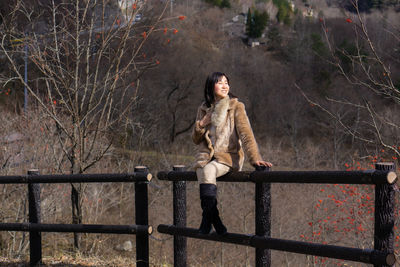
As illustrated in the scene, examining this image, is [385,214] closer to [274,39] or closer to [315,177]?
[315,177]

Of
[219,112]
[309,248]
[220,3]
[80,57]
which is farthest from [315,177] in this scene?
[220,3]

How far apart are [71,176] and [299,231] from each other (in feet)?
51.9

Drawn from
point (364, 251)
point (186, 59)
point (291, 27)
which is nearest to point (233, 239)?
point (364, 251)

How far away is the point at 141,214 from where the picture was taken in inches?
174

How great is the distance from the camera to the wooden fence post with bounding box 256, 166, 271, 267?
3.50 metres

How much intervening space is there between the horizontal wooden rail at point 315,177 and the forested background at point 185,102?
1.93 m

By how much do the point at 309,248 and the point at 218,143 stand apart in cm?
101

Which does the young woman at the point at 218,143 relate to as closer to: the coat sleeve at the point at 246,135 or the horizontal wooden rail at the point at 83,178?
the coat sleeve at the point at 246,135

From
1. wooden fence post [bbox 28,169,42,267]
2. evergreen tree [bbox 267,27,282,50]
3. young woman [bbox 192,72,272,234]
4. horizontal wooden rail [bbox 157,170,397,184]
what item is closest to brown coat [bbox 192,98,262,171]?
young woman [bbox 192,72,272,234]

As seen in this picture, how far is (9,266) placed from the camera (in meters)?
5.24

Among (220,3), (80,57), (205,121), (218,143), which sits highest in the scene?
(220,3)

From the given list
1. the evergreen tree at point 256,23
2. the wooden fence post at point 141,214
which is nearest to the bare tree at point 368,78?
the wooden fence post at point 141,214

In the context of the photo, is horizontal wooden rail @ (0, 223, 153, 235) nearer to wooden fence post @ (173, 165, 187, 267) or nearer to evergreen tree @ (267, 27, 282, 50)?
wooden fence post @ (173, 165, 187, 267)

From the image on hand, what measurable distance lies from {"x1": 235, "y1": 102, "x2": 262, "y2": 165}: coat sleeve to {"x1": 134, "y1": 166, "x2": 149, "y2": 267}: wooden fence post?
1.15 metres
